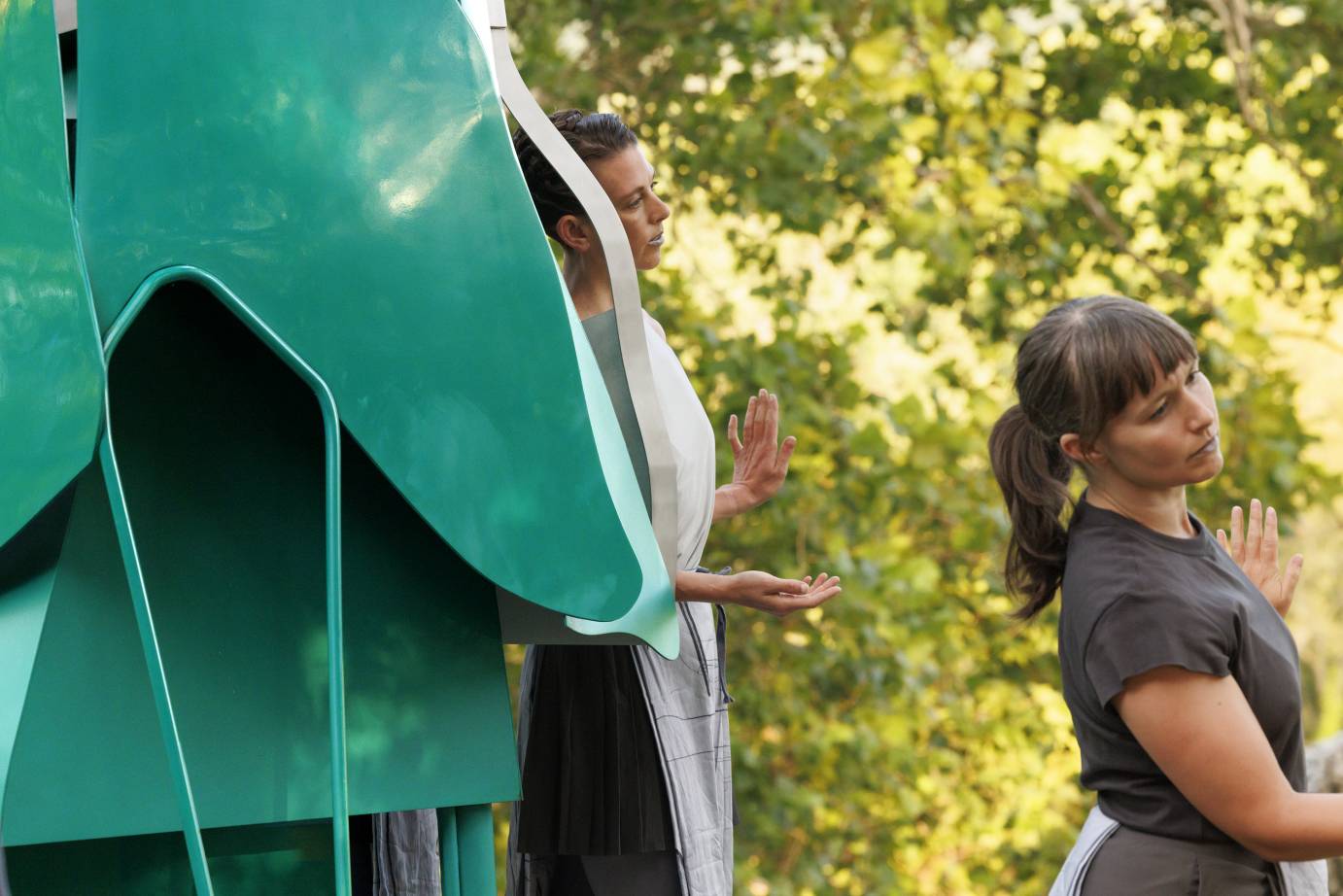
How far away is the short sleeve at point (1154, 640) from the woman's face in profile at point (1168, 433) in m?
0.12

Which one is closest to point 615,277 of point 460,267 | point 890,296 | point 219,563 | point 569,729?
point 460,267

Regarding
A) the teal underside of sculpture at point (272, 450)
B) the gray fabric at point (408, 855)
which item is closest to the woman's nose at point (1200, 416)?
the teal underside of sculpture at point (272, 450)

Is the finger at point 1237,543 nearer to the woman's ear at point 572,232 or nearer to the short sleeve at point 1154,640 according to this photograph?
the short sleeve at point 1154,640

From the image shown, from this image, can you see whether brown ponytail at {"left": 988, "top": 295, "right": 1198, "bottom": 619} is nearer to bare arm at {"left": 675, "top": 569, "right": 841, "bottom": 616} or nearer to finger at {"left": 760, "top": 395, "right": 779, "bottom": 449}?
bare arm at {"left": 675, "top": 569, "right": 841, "bottom": 616}

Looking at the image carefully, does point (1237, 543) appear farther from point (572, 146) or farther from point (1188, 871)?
point (572, 146)

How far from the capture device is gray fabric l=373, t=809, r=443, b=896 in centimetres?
143

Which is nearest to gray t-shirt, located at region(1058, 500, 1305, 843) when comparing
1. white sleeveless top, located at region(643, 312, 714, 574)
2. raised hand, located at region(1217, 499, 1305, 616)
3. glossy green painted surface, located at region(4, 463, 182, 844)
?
raised hand, located at region(1217, 499, 1305, 616)

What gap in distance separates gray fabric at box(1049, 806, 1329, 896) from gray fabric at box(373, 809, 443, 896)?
0.54 meters

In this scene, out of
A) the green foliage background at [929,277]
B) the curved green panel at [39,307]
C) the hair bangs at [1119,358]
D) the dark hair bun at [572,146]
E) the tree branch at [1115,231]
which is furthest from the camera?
the tree branch at [1115,231]

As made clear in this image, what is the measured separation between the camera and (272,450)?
4.06ft

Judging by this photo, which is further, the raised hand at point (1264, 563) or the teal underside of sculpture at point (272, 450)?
the raised hand at point (1264, 563)

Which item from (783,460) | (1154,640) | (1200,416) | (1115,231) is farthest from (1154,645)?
(1115,231)

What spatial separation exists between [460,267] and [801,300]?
3.08m

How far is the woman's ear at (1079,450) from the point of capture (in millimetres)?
1438
